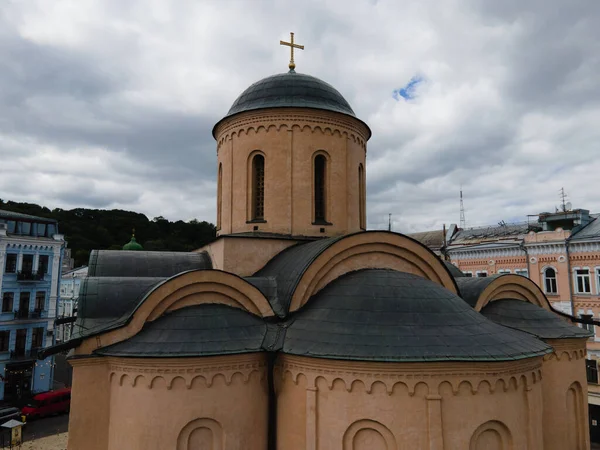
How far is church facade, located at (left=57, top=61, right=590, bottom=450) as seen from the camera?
6.87m

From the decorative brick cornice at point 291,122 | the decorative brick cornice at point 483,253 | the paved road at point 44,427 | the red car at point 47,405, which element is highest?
the decorative brick cornice at point 291,122

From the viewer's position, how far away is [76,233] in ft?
172

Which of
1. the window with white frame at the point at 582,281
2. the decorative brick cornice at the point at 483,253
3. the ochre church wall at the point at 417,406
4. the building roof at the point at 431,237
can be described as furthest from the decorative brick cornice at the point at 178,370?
the building roof at the point at 431,237

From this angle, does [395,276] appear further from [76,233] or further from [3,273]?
[76,233]

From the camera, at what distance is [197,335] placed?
781 cm

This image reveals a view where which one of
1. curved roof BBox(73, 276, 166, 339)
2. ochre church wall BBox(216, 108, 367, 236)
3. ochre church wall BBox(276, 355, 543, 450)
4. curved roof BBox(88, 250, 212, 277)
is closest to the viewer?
ochre church wall BBox(276, 355, 543, 450)

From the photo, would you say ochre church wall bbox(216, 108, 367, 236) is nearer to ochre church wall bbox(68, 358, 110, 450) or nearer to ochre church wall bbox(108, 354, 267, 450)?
ochre church wall bbox(108, 354, 267, 450)

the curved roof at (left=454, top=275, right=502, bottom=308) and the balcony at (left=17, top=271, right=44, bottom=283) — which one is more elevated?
the balcony at (left=17, top=271, right=44, bottom=283)

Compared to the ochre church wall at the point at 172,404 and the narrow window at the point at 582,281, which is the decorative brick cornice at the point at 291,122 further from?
the narrow window at the point at 582,281

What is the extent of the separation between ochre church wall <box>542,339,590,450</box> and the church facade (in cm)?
3

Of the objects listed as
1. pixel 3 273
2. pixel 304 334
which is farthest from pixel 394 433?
pixel 3 273

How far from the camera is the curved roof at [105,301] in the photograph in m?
8.52

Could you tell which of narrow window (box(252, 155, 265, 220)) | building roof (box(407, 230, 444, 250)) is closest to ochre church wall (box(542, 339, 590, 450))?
narrow window (box(252, 155, 265, 220))

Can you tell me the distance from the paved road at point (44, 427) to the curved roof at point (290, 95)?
13.9 m
